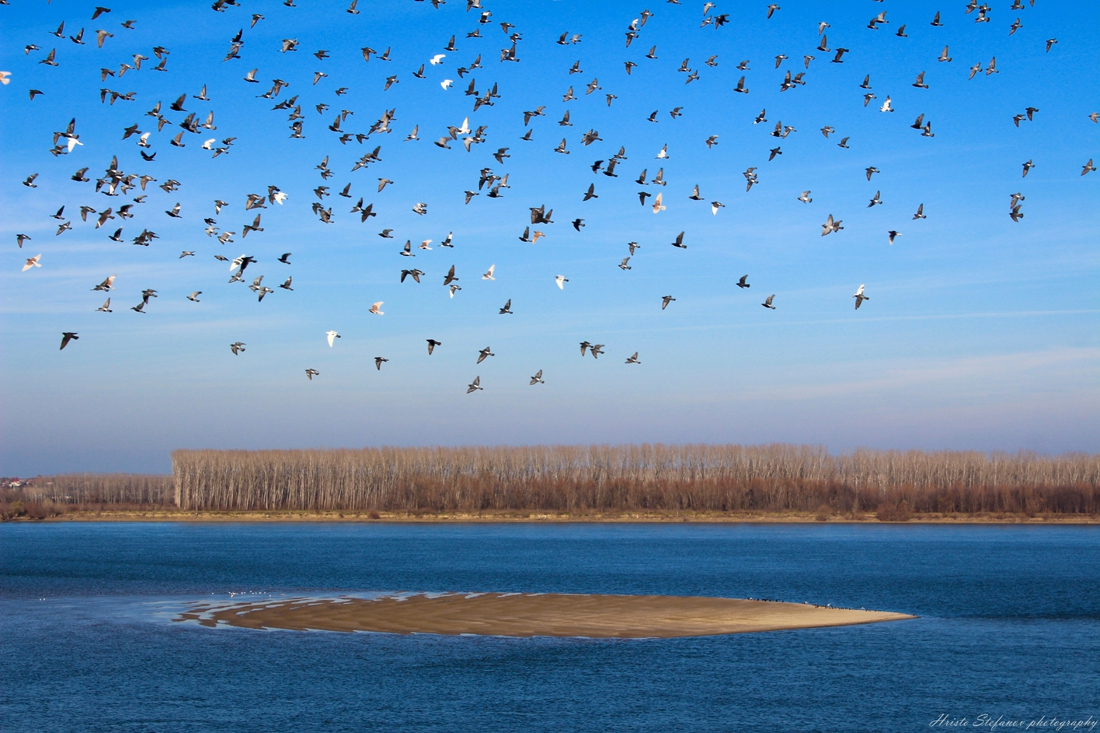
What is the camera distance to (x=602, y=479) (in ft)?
496

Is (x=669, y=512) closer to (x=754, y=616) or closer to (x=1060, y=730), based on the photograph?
(x=754, y=616)

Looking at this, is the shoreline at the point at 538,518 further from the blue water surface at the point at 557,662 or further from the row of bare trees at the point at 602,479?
the blue water surface at the point at 557,662

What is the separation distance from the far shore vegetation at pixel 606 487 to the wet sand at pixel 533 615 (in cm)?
9293

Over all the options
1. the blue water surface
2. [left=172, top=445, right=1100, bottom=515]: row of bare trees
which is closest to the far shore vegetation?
[left=172, top=445, right=1100, bottom=515]: row of bare trees

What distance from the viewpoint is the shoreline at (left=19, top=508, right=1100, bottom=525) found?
427 ft

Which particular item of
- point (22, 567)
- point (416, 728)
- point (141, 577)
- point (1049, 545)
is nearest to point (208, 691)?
point (416, 728)

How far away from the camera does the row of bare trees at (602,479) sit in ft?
469

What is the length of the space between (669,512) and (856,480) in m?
29.2

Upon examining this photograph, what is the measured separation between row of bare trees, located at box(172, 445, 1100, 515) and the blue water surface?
3177 inches

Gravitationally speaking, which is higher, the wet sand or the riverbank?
the wet sand

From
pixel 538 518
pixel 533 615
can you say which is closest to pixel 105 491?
pixel 538 518

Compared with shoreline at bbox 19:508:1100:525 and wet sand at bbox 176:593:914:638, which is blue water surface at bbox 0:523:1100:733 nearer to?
wet sand at bbox 176:593:914:638

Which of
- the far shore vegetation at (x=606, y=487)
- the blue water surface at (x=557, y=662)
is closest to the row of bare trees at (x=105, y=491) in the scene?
the far shore vegetation at (x=606, y=487)

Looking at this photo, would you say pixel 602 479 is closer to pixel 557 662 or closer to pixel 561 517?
pixel 561 517
